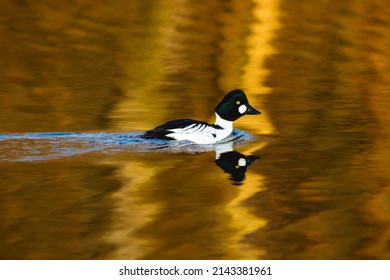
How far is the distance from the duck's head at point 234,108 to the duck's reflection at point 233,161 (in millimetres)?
591

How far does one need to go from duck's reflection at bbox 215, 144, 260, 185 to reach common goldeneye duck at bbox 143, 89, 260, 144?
20 cm

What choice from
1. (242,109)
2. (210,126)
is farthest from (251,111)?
(210,126)

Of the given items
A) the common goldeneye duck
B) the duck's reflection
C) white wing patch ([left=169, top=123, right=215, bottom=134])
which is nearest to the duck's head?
the common goldeneye duck

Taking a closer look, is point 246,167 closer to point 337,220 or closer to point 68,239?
point 337,220

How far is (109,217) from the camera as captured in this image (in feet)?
25.2

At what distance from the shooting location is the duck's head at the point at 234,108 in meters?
10.8

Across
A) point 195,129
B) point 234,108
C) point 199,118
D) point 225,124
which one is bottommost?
point 195,129

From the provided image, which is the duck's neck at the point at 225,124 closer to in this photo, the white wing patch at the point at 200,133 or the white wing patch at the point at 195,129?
the white wing patch at the point at 200,133

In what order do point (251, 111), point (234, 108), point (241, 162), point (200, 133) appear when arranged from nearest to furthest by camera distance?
point (241, 162)
point (200, 133)
point (234, 108)
point (251, 111)

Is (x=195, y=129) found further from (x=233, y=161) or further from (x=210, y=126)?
(x=233, y=161)

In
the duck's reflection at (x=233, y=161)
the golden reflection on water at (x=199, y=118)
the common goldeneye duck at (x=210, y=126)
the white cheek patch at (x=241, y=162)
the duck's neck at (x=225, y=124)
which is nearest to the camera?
the golden reflection on water at (x=199, y=118)

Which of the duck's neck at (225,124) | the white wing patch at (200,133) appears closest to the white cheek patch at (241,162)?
the white wing patch at (200,133)

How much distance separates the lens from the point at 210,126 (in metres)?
10.4

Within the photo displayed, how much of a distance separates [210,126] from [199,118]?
3.67ft
